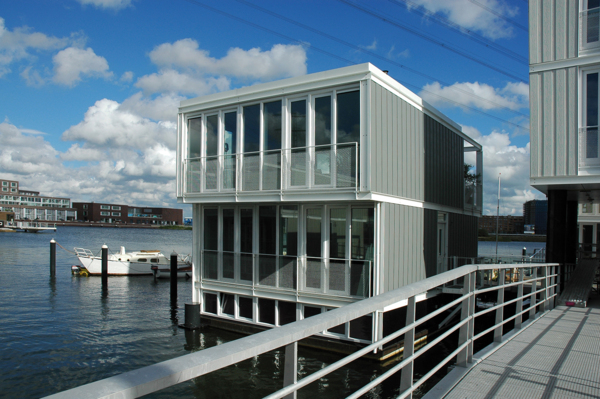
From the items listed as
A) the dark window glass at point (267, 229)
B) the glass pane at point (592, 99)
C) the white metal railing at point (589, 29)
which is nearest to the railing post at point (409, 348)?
the dark window glass at point (267, 229)

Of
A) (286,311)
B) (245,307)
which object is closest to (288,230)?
(286,311)

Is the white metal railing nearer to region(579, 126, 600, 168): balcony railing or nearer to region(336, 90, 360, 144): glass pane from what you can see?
region(579, 126, 600, 168): balcony railing

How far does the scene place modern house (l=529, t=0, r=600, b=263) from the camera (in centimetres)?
1158

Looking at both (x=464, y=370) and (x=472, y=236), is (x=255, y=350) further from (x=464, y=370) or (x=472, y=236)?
(x=472, y=236)

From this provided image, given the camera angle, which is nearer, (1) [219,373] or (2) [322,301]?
(1) [219,373]

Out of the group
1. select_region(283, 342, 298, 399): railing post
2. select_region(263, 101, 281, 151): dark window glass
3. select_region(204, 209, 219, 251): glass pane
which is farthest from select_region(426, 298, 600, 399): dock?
select_region(204, 209, 219, 251): glass pane

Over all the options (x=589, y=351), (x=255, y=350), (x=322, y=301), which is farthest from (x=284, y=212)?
(x=255, y=350)

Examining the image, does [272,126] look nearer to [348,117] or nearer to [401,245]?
[348,117]

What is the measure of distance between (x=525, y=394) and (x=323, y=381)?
24.4 feet

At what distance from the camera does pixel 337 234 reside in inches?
492

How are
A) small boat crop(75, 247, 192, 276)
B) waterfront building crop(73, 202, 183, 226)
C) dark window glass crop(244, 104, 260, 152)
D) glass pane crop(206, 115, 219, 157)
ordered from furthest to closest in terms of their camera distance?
waterfront building crop(73, 202, 183, 226) → small boat crop(75, 247, 192, 276) → glass pane crop(206, 115, 219, 157) → dark window glass crop(244, 104, 260, 152)

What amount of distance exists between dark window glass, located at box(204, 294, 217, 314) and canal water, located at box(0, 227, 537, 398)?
2.12ft

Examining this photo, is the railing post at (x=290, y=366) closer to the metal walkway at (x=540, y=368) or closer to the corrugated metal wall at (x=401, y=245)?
the metal walkway at (x=540, y=368)

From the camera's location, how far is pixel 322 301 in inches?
489
